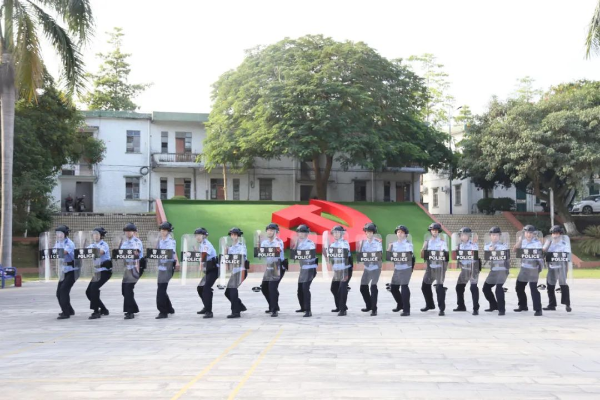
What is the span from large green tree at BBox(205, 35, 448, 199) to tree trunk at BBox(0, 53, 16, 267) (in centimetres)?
1767

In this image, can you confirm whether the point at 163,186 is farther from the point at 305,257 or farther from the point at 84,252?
the point at 305,257

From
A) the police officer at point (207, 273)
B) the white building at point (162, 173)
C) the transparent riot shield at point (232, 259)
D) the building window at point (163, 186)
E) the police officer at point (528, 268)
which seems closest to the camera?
the police officer at point (207, 273)

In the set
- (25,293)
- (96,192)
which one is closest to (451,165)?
(96,192)

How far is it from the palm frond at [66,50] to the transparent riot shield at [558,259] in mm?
15452

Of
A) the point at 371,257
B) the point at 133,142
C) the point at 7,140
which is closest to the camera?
the point at 371,257

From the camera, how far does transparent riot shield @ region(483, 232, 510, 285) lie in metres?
14.8

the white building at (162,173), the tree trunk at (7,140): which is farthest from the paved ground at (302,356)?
the white building at (162,173)

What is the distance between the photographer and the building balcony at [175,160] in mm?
48844

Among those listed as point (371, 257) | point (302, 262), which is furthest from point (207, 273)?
point (371, 257)

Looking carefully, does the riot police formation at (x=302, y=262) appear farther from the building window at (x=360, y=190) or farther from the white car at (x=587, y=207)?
the building window at (x=360, y=190)

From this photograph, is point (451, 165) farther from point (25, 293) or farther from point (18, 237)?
point (25, 293)

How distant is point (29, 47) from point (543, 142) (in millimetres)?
26389

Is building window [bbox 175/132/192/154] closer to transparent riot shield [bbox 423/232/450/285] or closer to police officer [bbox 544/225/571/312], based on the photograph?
transparent riot shield [bbox 423/232/450/285]

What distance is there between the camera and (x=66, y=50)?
22797 mm
